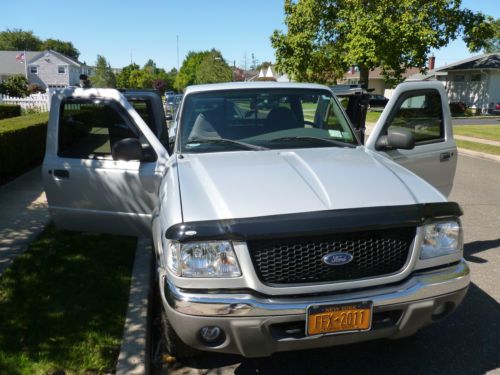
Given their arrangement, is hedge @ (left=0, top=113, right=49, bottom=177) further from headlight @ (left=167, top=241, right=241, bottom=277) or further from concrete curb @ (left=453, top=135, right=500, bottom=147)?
concrete curb @ (left=453, top=135, right=500, bottom=147)

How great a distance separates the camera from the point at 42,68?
76.1 meters

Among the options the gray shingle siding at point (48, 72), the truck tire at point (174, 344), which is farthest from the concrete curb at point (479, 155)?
the gray shingle siding at point (48, 72)

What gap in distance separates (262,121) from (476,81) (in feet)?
128

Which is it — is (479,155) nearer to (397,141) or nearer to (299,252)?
(397,141)

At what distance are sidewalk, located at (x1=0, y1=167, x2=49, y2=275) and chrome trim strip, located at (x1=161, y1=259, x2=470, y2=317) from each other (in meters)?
2.86

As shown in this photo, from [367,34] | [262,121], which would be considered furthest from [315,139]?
[367,34]

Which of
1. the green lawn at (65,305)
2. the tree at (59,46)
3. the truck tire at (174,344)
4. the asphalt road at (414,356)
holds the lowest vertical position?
the asphalt road at (414,356)

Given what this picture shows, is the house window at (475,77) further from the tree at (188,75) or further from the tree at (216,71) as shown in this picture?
the tree at (188,75)

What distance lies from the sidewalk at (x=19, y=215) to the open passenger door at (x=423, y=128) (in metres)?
4.04

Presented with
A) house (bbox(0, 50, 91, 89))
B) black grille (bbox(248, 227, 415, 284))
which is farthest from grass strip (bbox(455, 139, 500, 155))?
house (bbox(0, 50, 91, 89))

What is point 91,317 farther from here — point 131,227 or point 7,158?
point 7,158

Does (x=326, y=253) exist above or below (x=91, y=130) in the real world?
below

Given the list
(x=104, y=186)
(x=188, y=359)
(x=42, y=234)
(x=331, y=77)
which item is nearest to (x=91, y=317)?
(x=188, y=359)

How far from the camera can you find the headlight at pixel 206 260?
8.41 ft
